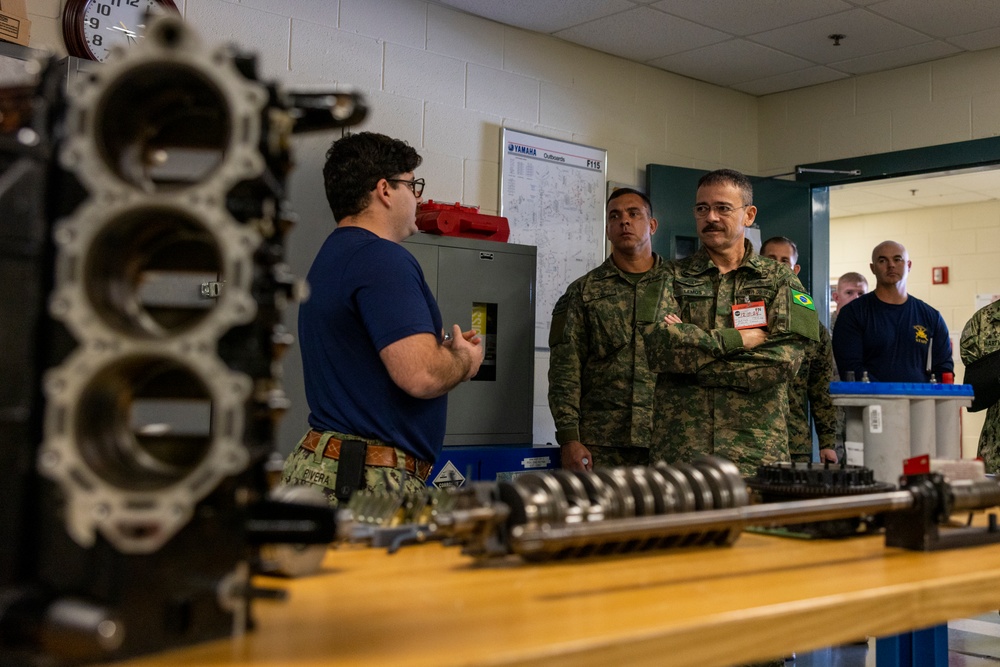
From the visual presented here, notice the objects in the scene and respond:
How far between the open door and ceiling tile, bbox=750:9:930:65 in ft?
2.68

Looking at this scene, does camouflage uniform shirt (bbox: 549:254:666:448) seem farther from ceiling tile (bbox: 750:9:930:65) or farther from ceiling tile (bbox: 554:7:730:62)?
ceiling tile (bbox: 750:9:930:65)

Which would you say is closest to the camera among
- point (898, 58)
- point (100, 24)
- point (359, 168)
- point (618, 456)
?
point (359, 168)

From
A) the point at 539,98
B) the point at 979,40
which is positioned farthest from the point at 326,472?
the point at 979,40

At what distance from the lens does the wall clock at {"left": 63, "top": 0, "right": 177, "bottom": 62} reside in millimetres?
3438

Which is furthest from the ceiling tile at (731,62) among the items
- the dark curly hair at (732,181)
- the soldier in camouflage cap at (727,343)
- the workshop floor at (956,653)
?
the workshop floor at (956,653)

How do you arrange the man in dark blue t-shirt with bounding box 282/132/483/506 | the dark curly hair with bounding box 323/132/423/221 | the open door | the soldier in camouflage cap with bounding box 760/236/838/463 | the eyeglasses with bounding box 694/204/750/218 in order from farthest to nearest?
the open door < the soldier in camouflage cap with bounding box 760/236/838/463 < the eyeglasses with bounding box 694/204/750/218 < the dark curly hair with bounding box 323/132/423/221 < the man in dark blue t-shirt with bounding box 282/132/483/506

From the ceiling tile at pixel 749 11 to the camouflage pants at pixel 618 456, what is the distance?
2167mm

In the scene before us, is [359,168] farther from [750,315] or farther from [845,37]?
[845,37]

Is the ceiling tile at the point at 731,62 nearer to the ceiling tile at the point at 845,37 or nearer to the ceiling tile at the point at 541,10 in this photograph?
the ceiling tile at the point at 845,37

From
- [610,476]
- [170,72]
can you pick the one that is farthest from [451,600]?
[170,72]

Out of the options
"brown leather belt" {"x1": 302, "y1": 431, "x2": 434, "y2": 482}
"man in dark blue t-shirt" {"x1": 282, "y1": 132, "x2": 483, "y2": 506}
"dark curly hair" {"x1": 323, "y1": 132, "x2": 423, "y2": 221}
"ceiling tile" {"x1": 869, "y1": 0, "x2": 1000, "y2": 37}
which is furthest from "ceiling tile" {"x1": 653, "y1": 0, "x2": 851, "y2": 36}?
"brown leather belt" {"x1": 302, "y1": 431, "x2": 434, "y2": 482}

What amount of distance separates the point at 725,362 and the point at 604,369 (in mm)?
1126

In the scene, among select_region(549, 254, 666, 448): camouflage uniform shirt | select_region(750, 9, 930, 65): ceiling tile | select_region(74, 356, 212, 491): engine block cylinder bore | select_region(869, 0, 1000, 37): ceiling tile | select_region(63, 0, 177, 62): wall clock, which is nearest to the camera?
select_region(74, 356, 212, 491): engine block cylinder bore

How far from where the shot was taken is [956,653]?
403cm
